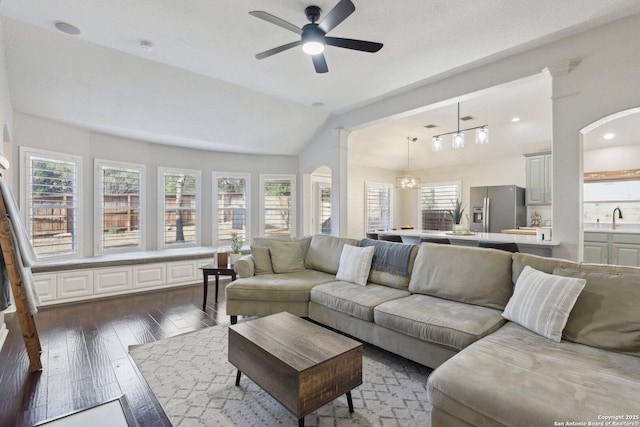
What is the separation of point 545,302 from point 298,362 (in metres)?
1.68

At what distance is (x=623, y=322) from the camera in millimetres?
1857

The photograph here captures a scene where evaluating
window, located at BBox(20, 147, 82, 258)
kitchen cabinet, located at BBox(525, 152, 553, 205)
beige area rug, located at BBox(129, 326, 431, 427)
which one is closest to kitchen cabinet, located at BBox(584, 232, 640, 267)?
kitchen cabinet, located at BBox(525, 152, 553, 205)

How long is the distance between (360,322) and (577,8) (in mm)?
3305

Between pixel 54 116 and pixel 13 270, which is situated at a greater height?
pixel 54 116

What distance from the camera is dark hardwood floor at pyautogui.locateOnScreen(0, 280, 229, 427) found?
6.77ft

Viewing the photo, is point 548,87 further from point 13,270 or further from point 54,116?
point 54,116

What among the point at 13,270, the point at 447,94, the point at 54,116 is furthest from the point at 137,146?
the point at 447,94

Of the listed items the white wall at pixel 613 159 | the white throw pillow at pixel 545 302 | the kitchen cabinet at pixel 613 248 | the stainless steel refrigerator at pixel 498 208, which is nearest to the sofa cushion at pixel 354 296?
the white throw pillow at pixel 545 302

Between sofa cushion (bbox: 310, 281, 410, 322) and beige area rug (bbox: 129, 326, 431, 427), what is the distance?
16.5 inches

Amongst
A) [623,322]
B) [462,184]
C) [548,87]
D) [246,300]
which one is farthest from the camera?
[462,184]

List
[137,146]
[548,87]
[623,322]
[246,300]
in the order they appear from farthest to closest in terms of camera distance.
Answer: [137,146] → [548,87] → [246,300] → [623,322]

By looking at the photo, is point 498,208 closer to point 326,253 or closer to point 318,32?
point 326,253

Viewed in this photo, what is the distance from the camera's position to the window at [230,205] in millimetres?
6273

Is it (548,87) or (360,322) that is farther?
(548,87)
